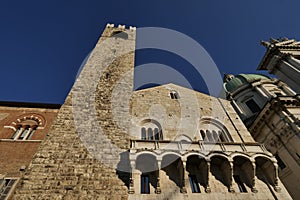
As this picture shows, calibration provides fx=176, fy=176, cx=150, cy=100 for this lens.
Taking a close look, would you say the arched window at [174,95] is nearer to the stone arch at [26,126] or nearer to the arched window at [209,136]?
the arched window at [209,136]

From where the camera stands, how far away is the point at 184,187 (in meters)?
9.23

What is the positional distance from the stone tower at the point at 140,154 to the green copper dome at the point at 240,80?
59.1ft

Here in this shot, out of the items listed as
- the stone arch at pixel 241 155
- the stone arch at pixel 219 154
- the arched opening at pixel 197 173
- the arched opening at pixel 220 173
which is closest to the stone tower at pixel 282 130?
the stone arch at pixel 241 155

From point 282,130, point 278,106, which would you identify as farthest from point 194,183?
point 278,106

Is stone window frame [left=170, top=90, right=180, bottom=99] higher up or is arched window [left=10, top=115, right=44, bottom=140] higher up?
stone window frame [left=170, top=90, right=180, bottom=99]

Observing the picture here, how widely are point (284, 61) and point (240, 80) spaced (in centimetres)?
917

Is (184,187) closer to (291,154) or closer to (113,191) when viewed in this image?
(113,191)

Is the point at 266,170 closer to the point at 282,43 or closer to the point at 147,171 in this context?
the point at 147,171

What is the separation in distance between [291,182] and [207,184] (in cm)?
998

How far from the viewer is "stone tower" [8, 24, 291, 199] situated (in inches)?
355

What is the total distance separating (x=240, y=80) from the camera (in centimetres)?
3180

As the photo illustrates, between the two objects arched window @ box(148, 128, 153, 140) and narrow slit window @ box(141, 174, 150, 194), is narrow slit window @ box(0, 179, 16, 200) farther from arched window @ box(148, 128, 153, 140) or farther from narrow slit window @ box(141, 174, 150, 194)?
arched window @ box(148, 128, 153, 140)

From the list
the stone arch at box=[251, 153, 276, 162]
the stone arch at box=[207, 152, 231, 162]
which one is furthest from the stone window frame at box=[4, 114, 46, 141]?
the stone arch at box=[251, 153, 276, 162]

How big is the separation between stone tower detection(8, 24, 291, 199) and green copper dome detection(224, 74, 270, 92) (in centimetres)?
1800
